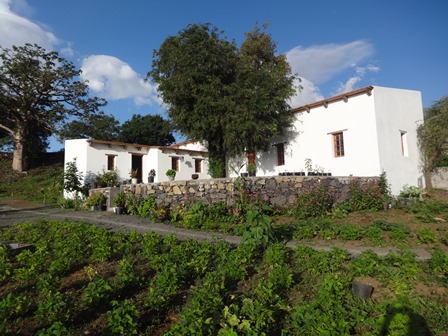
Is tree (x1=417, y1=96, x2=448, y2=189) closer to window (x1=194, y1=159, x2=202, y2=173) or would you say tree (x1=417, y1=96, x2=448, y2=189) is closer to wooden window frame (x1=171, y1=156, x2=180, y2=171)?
window (x1=194, y1=159, x2=202, y2=173)

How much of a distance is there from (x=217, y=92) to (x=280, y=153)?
16.3 feet

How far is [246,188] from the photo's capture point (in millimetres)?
10258

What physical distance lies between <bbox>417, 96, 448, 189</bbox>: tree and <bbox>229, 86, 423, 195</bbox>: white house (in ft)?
1.04

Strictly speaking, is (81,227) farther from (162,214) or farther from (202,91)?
(202,91)

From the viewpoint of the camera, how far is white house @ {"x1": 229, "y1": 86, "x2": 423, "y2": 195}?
1211 centimetres

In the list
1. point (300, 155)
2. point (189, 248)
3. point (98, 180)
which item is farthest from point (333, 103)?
point (98, 180)

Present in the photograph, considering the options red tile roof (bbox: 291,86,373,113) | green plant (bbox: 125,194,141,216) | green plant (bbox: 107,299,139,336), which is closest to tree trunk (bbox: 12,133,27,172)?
green plant (bbox: 125,194,141,216)

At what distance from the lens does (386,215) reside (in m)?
9.37

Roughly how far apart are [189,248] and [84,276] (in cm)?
182

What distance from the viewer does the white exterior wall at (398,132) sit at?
1216 centimetres

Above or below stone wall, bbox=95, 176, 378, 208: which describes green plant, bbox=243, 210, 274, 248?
below

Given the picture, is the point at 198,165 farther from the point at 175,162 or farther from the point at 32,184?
the point at 32,184

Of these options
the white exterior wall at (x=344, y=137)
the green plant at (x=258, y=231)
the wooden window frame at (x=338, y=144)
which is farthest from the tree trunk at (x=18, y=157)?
the green plant at (x=258, y=231)

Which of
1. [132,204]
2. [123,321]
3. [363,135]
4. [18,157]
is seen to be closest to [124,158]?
[132,204]
